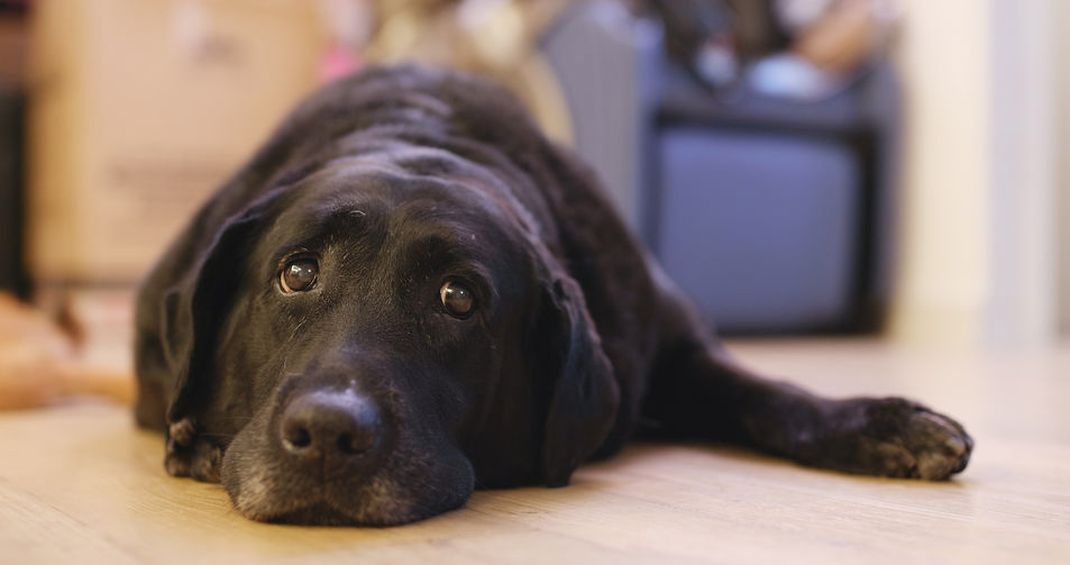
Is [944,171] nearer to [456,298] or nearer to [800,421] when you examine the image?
[800,421]

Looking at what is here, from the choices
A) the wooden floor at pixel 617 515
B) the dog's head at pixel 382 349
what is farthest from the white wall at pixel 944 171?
the dog's head at pixel 382 349

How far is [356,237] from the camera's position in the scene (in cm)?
149

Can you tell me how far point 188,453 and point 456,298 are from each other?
52 centimetres

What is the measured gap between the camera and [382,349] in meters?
1.38

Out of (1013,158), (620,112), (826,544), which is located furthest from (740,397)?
(1013,158)

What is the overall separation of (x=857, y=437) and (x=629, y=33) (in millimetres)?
2990

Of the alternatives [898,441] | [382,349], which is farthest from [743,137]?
[382,349]

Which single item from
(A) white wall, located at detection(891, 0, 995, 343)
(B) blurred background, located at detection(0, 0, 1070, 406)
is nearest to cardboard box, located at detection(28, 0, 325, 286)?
(B) blurred background, located at detection(0, 0, 1070, 406)

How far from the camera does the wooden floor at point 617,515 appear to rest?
1210 millimetres

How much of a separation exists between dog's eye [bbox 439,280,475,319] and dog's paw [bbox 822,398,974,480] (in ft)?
2.30

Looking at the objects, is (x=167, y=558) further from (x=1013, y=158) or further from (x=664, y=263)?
(x=1013, y=158)

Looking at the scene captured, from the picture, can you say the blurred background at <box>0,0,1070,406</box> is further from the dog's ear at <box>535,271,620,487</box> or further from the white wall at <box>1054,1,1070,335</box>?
the dog's ear at <box>535,271,620,487</box>

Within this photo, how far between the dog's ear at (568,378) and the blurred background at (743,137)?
93.8 inches

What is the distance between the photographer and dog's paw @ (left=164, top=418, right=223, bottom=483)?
5.32ft
